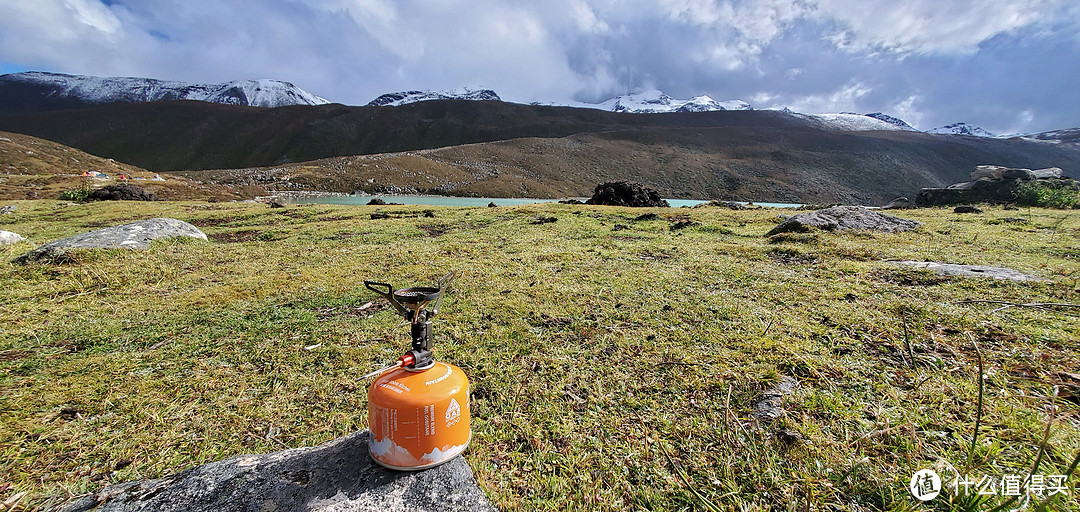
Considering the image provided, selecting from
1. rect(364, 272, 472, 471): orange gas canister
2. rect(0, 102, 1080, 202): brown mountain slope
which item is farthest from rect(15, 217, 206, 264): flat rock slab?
rect(0, 102, 1080, 202): brown mountain slope

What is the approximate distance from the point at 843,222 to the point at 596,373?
38.6 feet

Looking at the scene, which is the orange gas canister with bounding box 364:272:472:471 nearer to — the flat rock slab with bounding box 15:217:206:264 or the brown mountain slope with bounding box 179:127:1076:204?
the flat rock slab with bounding box 15:217:206:264

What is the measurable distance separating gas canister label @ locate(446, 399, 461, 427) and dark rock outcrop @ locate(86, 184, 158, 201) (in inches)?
1371

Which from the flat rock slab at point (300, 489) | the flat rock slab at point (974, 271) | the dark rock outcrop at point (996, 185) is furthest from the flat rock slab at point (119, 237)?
the dark rock outcrop at point (996, 185)

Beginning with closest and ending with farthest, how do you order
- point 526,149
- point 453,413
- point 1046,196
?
1. point 453,413
2. point 1046,196
3. point 526,149

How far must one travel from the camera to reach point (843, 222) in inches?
453

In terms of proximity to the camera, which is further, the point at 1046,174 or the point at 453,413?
the point at 1046,174

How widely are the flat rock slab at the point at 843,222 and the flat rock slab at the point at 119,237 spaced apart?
15250 mm

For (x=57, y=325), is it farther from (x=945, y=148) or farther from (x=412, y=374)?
(x=945, y=148)

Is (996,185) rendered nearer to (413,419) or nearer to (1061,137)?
(413,419)

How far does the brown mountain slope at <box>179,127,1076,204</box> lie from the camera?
283 ft

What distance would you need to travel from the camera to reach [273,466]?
87.3 inches

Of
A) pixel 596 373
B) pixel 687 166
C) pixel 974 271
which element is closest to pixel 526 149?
pixel 687 166

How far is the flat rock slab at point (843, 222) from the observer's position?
36.0 feet
